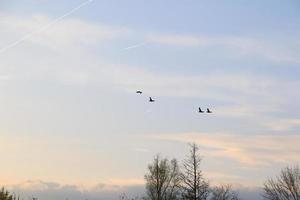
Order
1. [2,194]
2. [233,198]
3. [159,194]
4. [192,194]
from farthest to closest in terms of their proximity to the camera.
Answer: [159,194], [233,198], [192,194], [2,194]

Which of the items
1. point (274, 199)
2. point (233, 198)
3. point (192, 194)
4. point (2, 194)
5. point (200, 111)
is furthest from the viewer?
point (233, 198)

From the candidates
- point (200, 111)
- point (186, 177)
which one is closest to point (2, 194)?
point (186, 177)

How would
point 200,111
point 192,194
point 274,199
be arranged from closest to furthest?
point 200,111
point 192,194
point 274,199

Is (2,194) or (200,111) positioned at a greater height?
(200,111)

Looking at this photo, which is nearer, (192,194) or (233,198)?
(192,194)

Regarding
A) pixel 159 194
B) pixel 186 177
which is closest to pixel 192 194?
pixel 186 177

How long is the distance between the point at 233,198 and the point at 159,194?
1075 centimetres

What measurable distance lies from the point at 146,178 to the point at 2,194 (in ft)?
104

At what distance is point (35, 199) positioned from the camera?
7656 cm

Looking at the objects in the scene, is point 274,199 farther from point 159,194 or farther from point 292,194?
point 159,194

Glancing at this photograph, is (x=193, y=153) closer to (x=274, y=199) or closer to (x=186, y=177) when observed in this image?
(x=186, y=177)

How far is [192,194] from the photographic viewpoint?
69375mm

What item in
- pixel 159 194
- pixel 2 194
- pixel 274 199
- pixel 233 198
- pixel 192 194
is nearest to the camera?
pixel 2 194

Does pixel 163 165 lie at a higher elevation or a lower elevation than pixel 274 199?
higher
